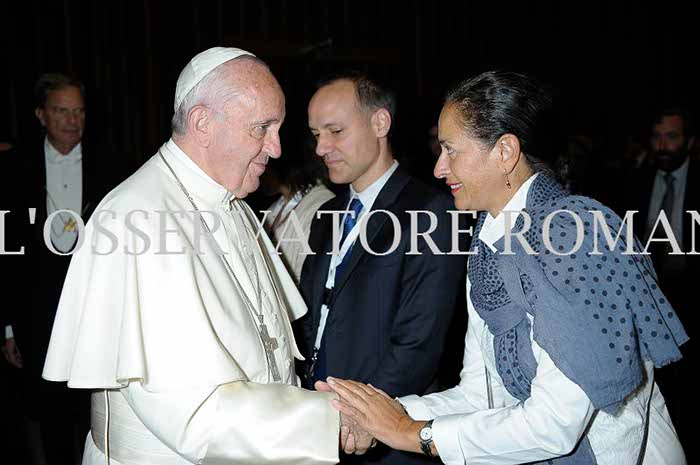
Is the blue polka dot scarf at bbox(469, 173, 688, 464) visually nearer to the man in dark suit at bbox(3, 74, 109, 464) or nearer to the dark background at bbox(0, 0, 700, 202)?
the dark background at bbox(0, 0, 700, 202)

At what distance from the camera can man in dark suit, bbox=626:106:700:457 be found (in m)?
4.87

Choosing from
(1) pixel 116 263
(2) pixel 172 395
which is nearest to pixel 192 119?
(1) pixel 116 263

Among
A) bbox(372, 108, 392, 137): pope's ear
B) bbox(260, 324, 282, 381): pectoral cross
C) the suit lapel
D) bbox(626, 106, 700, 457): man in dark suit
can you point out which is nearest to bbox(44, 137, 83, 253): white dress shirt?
bbox(372, 108, 392, 137): pope's ear

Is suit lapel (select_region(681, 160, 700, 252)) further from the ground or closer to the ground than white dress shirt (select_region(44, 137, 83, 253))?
closer to the ground

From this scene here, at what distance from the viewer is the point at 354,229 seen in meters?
2.85

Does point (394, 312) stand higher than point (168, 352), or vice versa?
point (168, 352)

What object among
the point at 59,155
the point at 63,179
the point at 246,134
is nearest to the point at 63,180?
the point at 63,179

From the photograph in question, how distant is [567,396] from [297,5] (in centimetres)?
550

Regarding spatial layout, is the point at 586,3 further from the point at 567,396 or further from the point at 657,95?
the point at 567,396

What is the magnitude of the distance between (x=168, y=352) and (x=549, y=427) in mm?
957

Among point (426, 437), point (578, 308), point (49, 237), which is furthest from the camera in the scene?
point (49, 237)

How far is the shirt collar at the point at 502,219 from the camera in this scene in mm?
2014

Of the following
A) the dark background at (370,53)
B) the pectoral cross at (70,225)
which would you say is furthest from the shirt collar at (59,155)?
the pectoral cross at (70,225)

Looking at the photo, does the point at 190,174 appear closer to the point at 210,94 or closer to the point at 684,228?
the point at 210,94
